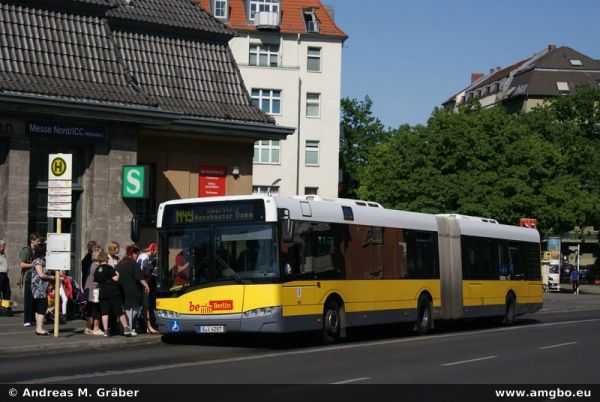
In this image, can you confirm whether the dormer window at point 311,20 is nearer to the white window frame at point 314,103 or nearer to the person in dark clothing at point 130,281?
the white window frame at point 314,103

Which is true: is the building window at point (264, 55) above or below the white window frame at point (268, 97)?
above

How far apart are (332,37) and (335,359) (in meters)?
57.2

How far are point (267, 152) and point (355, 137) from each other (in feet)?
98.2

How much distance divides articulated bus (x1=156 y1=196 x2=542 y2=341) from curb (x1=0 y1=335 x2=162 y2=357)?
2.45 ft

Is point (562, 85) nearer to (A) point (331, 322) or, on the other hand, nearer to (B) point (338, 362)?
(A) point (331, 322)

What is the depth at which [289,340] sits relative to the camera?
2350 cm

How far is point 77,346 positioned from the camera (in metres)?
19.6

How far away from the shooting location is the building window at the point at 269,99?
7125 cm

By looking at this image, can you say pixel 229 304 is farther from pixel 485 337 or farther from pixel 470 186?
pixel 470 186

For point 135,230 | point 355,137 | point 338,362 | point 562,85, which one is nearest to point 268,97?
point 355,137

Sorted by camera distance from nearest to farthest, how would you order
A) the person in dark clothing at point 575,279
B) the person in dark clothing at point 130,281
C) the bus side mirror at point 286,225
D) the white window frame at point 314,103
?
the bus side mirror at point 286,225 → the person in dark clothing at point 130,281 → the person in dark clothing at point 575,279 → the white window frame at point 314,103

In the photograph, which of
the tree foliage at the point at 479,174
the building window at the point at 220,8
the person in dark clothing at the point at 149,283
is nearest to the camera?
the person in dark clothing at the point at 149,283

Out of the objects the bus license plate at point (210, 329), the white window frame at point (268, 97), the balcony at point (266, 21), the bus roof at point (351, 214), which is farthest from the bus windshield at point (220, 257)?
the balcony at point (266, 21)

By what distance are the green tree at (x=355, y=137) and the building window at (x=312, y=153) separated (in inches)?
940
